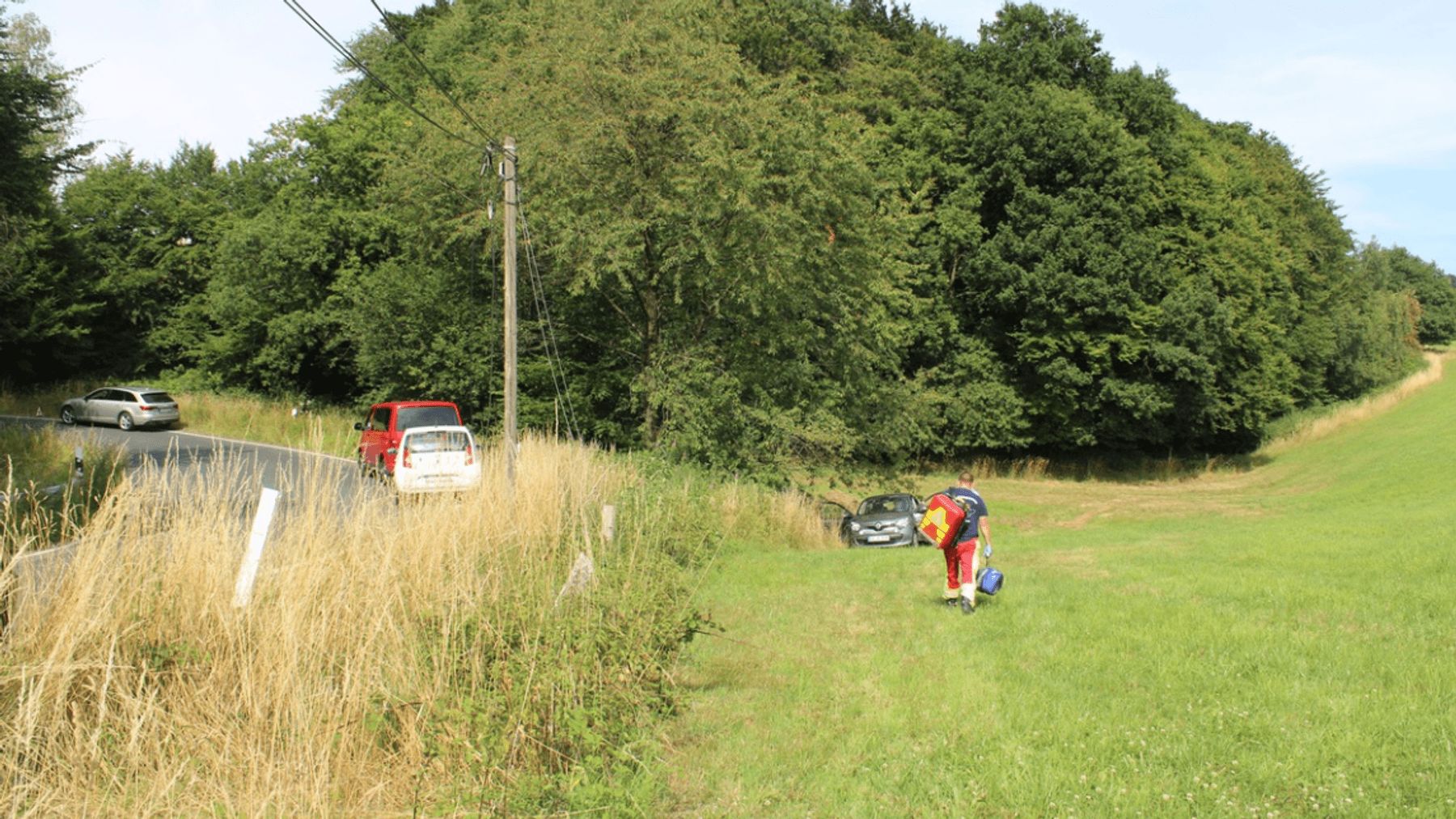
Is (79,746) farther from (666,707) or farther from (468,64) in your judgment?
(468,64)

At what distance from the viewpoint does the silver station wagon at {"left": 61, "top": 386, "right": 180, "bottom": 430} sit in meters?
33.8

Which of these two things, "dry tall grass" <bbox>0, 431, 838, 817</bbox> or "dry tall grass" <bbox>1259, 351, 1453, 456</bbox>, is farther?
"dry tall grass" <bbox>1259, 351, 1453, 456</bbox>

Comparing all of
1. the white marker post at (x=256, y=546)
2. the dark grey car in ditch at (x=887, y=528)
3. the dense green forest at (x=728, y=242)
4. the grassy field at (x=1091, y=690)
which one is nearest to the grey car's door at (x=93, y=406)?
the dense green forest at (x=728, y=242)

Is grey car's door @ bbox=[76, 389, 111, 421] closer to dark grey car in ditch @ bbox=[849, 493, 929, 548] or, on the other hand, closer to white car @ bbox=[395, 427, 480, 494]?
white car @ bbox=[395, 427, 480, 494]

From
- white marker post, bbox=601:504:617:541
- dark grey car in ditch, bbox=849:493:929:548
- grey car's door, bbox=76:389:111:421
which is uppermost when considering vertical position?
white marker post, bbox=601:504:617:541

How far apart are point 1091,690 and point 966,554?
3.14m

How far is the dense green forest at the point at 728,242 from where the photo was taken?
22.4 m

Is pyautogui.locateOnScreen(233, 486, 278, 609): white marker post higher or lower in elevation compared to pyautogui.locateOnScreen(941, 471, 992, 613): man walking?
higher

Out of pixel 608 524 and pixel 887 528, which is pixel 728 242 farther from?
pixel 608 524

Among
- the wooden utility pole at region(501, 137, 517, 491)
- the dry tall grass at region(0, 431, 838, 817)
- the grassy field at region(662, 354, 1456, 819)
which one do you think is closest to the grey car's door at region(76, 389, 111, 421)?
the wooden utility pole at region(501, 137, 517, 491)

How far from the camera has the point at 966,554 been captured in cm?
954

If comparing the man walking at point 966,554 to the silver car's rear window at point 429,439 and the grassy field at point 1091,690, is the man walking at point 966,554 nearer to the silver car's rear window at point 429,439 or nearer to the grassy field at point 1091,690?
the grassy field at point 1091,690

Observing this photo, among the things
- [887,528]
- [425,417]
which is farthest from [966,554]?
[425,417]

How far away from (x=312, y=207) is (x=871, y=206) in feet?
69.5
